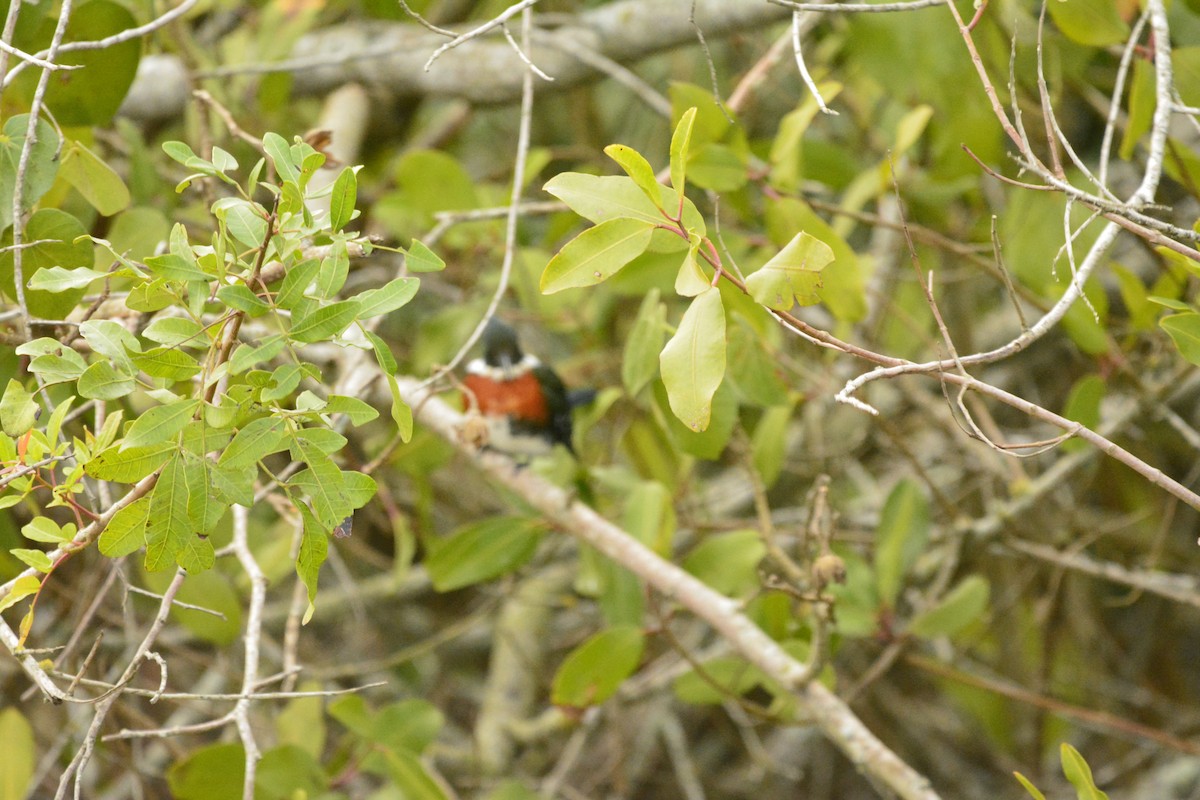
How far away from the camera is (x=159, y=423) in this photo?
1.20 metres

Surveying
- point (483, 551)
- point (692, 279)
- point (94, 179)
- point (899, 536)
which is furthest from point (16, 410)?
point (899, 536)

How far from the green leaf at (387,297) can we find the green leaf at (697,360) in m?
0.32

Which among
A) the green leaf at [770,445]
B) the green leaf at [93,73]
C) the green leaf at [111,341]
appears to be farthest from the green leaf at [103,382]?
the green leaf at [770,445]

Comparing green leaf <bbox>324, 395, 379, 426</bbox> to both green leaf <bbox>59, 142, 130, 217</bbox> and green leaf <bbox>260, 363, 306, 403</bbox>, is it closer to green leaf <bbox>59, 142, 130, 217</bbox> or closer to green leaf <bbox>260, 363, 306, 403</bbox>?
green leaf <bbox>260, 363, 306, 403</bbox>

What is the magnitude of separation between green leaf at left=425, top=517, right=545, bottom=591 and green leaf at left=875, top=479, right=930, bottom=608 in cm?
91

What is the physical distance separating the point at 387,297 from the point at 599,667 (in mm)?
1491

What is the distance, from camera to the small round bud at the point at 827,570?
2031 mm

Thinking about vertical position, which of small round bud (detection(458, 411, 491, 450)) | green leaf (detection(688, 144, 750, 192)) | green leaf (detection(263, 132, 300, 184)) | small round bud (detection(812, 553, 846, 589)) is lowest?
small round bud (detection(458, 411, 491, 450))

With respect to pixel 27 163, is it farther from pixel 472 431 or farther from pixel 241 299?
pixel 472 431

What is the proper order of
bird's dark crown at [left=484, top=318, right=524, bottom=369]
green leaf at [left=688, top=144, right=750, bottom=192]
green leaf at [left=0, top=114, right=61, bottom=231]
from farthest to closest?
bird's dark crown at [left=484, top=318, right=524, bottom=369]
green leaf at [left=688, top=144, right=750, bottom=192]
green leaf at [left=0, top=114, right=61, bottom=231]

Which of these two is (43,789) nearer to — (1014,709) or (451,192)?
(451,192)

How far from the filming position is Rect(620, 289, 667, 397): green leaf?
7.25ft

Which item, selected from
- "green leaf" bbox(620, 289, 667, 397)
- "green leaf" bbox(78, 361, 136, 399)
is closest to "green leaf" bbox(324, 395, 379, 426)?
"green leaf" bbox(78, 361, 136, 399)

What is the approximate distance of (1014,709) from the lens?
12.7 ft
